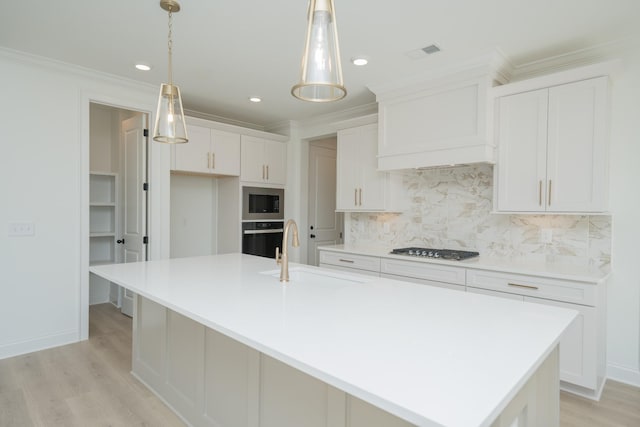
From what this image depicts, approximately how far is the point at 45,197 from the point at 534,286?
13.4 ft

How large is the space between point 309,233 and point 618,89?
3.80 m

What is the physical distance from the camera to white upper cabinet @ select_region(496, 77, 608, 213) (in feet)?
8.18

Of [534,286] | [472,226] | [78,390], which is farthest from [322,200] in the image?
[78,390]

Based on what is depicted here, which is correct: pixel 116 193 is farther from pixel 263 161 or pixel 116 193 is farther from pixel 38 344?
pixel 38 344

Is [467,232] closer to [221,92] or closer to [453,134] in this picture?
[453,134]

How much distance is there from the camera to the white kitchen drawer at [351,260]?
354cm

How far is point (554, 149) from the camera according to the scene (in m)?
2.66

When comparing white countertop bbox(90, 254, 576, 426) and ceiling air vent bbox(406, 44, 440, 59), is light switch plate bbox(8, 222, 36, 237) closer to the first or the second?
white countertop bbox(90, 254, 576, 426)

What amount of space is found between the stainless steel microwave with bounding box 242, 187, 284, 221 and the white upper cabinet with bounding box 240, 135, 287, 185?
0.42 ft

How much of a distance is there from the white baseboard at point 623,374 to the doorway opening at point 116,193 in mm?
4358

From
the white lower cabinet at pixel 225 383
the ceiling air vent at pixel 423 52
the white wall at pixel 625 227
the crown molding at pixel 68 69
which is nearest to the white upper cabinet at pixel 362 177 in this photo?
→ the ceiling air vent at pixel 423 52

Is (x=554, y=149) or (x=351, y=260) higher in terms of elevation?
(x=554, y=149)

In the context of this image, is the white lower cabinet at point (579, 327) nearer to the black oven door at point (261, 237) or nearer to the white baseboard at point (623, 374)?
the white baseboard at point (623, 374)

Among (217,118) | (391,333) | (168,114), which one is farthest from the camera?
(217,118)
